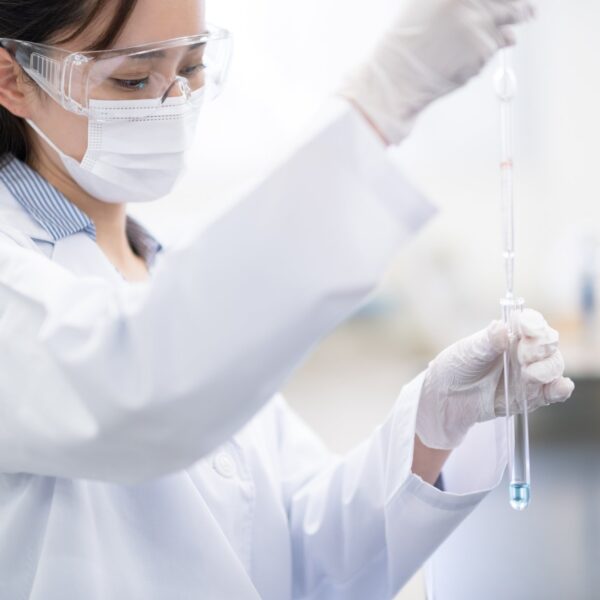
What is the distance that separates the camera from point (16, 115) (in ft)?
3.64

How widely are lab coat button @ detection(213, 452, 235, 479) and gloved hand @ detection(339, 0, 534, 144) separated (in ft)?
1.68

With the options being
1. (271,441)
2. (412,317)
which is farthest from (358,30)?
(271,441)

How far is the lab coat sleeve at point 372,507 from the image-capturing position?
1.08m

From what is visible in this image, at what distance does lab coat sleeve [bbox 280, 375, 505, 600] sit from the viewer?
1.08 m

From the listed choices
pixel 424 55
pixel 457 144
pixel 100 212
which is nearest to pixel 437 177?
pixel 457 144

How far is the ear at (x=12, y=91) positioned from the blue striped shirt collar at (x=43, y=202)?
0.07 m

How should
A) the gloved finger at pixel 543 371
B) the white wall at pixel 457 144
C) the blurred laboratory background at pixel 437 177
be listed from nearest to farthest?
the gloved finger at pixel 543 371
the blurred laboratory background at pixel 437 177
the white wall at pixel 457 144

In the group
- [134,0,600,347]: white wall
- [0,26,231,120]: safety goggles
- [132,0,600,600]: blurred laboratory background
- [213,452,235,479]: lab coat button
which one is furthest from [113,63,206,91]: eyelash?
[134,0,600,347]: white wall

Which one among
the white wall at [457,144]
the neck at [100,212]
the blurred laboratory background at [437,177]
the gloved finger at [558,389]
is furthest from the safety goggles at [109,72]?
the white wall at [457,144]

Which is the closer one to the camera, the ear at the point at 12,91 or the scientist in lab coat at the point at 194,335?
the scientist in lab coat at the point at 194,335

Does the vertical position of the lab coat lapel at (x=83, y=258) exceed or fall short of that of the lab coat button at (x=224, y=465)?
it exceeds it

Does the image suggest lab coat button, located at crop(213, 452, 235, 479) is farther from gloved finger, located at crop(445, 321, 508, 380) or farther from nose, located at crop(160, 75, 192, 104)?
nose, located at crop(160, 75, 192, 104)

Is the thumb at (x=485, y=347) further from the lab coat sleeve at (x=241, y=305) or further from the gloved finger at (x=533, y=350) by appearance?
the lab coat sleeve at (x=241, y=305)

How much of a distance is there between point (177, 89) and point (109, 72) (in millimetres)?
87
